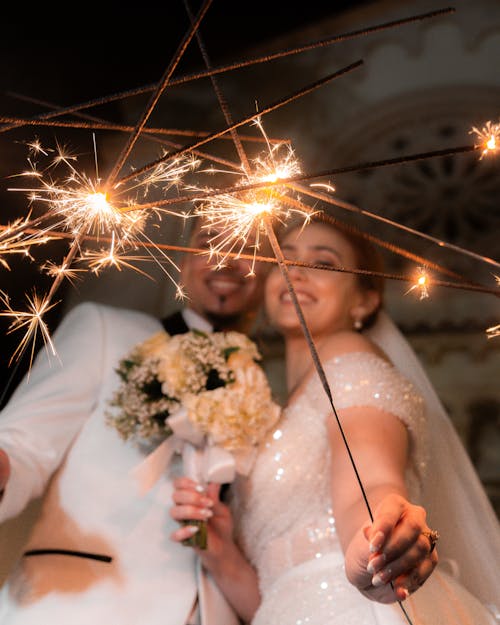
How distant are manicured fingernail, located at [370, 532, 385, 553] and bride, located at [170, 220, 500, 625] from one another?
0.79 feet

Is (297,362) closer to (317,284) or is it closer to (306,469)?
(317,284)

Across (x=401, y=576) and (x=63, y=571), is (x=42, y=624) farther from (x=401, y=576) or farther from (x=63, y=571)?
(x=401, y=576)

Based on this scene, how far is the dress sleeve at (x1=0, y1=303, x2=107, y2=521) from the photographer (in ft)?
4.59

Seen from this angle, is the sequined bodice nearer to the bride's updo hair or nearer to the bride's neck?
the bride's neck

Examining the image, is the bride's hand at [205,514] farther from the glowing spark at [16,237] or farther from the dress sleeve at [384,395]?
the glowing spark at [16,237]

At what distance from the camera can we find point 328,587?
1.25 metres

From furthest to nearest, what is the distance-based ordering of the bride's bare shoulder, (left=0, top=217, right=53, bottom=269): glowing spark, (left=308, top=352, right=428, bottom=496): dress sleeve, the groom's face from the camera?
the groom's face → the bride's bare shoulder → (left=308, top=352, right=428, bottom=496): dress sleeve → (left=0, top=217, right=53, bottom=269): glowing spark

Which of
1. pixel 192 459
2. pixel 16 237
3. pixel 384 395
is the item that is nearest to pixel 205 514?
pixel 192 459

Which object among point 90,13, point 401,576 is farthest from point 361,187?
point 401,576

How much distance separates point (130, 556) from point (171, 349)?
1.53 ft

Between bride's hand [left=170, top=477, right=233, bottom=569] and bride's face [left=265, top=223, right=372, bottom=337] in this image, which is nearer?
bride's hand [left=170, top=477, right=233, bottom=569]

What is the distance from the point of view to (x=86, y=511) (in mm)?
1474

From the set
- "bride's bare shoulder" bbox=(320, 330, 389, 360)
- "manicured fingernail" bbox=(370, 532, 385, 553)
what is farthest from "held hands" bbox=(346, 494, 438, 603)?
"bride's bare shoulder" bbox=(320, 330, 389, 360)

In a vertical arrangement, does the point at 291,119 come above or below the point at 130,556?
above
